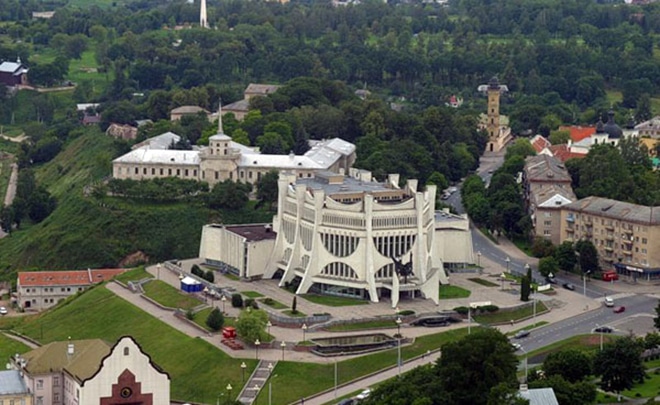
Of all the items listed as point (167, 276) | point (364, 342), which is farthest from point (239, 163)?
point (364, 342)

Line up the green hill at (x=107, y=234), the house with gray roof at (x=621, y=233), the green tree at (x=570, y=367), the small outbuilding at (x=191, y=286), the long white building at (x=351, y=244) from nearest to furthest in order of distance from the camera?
the green tree at (x=570, y=367)
the long white building at (x=351, y=244)
the small outbuilding at (x=191, y=286)
the house with gray roof at (x=621, y=233)
the green hill at (x=107, y=234)

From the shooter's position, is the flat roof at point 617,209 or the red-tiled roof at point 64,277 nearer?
the flat roof at point 617,209

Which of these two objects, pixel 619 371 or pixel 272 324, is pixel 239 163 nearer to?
pixel 272 324

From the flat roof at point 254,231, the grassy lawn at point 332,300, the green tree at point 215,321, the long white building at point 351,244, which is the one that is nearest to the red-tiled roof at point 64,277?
the flat roof at point 254,231

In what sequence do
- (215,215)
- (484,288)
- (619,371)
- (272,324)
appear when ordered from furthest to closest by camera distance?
(215,215) < (484,288) < (272,324) < (619,371)

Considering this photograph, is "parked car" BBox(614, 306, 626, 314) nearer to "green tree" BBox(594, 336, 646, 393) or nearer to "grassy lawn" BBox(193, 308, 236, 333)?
"green tree" BBox(594, 336, 646, 393)

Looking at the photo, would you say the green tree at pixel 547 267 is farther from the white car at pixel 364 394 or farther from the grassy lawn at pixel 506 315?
the white car at pixel 364 394

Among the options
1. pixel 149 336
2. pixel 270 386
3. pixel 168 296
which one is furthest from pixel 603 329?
pixel 168 296
